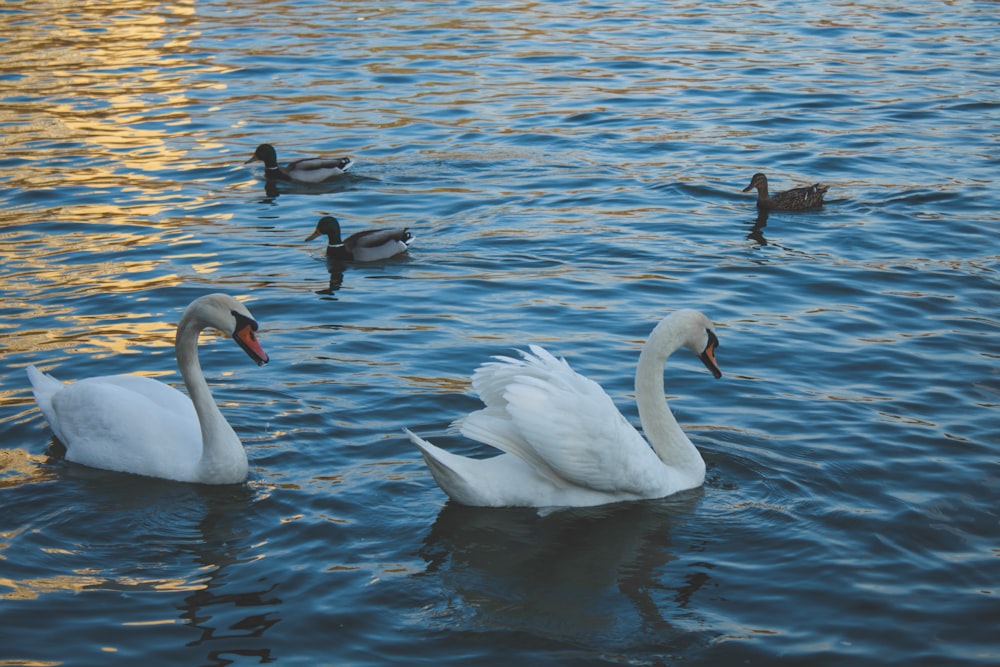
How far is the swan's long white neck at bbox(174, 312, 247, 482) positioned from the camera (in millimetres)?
8484

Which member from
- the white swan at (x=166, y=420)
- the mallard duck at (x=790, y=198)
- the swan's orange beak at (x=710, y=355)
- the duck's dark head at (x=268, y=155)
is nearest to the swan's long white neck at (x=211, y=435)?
the white swan at (x=166, y=420)

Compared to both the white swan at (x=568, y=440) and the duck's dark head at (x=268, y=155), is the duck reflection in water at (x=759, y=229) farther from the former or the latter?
the duck's dark head at (x=268, y=155)

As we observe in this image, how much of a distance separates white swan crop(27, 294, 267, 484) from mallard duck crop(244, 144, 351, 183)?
24.7 feet

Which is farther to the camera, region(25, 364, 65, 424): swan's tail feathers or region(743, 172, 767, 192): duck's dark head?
region(743, 172, 767, 192): duck's dark head

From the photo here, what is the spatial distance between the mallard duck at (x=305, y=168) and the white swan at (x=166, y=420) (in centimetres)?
753

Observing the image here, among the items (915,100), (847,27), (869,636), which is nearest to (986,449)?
(869,636)

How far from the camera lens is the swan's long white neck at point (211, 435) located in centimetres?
848

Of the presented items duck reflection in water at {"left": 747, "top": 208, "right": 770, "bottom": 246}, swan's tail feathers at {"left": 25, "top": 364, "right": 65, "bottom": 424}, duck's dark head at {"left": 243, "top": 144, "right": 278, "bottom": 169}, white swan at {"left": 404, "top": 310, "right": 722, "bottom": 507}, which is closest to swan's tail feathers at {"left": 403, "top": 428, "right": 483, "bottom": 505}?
white swan at {"left": 404, "top": 310, "right": 722, "bottom": 507}

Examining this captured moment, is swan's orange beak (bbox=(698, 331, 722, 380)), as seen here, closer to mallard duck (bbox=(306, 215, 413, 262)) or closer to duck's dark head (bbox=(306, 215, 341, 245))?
mallard duck (bbox=(306, 215, 413, 262))

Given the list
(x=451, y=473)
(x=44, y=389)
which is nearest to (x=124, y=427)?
(x=44, y=389)

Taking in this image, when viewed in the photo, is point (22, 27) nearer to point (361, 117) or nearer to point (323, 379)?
point (361, 117)

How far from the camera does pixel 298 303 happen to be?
41.6 ft

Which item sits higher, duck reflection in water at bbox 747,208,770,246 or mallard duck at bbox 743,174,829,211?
mallard duck at bbox 743,174,829,211

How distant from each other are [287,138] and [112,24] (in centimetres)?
984
